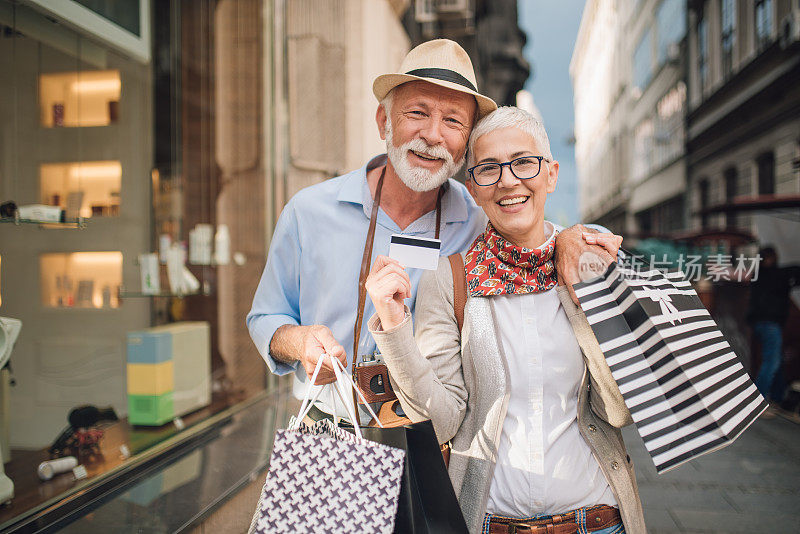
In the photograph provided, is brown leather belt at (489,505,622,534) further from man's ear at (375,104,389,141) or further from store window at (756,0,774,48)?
store window at (756,0,774,48)

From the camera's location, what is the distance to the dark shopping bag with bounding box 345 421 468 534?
4.02 ft

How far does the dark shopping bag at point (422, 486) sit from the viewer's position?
123 cm

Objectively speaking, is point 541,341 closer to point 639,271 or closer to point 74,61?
point 639,271

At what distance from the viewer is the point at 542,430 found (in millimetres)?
1571

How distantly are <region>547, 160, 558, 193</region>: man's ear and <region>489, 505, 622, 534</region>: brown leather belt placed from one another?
955 millimetres

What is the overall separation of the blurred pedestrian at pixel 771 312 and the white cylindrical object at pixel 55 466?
3.83m

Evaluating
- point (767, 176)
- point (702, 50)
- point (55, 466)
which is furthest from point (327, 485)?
point (702, 50)

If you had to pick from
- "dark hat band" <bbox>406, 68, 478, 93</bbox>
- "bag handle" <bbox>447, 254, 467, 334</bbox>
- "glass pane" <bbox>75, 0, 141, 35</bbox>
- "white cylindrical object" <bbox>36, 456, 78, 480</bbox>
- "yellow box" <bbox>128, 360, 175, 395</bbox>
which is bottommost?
"white cylindrical object" <bbox>36, 456, 78, 480</bbox>

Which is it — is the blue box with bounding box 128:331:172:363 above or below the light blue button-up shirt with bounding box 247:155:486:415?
below

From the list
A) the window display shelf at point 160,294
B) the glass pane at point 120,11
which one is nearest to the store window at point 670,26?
the glass pane at point 120,11

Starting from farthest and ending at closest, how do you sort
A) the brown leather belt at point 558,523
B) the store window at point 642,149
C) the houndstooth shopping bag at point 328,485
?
1. the store window at point 642,149
2. the brown leather belt at point 558,523
3. the houndstooth shopping bag at point 328,485

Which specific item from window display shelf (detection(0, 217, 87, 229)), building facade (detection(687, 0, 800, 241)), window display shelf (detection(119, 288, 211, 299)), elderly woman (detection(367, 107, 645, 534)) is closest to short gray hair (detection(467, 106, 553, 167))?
elderly woman (detection(367, 107, 645, 534))

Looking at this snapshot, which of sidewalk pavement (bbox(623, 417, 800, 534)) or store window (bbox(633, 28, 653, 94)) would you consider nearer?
sidewalk pavement (bbox(623, 417, 800, 534))

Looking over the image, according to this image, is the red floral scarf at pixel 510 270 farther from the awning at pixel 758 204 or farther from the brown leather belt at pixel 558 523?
the awning at pixel 758 204
